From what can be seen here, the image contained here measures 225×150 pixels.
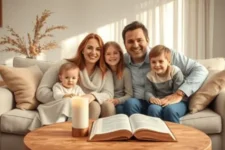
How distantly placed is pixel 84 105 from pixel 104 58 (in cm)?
107

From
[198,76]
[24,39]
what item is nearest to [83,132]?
[198,76]

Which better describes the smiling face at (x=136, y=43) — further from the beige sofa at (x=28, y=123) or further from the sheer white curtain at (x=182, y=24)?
the sheer white curtain at (x=182, y=24)

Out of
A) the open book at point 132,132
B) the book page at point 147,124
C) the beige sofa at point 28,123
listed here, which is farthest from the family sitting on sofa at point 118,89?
the open book at point 132,132

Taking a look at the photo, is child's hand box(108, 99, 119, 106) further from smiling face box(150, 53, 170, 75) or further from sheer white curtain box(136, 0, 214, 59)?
sheer white curtain box(136, 0, 214, 59)

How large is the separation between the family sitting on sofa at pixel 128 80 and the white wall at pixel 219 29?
2.22m

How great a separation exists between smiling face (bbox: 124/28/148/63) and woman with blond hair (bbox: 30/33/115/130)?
9.0 inches

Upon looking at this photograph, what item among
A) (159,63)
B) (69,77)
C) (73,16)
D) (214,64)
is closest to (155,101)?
(159,63)

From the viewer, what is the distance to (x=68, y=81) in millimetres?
2459

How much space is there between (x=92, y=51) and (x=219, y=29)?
273cm

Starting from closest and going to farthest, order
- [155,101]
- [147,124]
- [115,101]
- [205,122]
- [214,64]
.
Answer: [147,124] < [205,122] < [155,101] < [115,101] < [214,64]

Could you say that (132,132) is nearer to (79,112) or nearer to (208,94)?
(79,112)

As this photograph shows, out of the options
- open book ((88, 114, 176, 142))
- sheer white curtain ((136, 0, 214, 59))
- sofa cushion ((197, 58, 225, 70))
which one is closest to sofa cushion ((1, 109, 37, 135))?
open book ((88, 114, 176, 142))

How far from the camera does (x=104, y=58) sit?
262 cm

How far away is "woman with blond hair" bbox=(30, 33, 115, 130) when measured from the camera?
2369 mm
